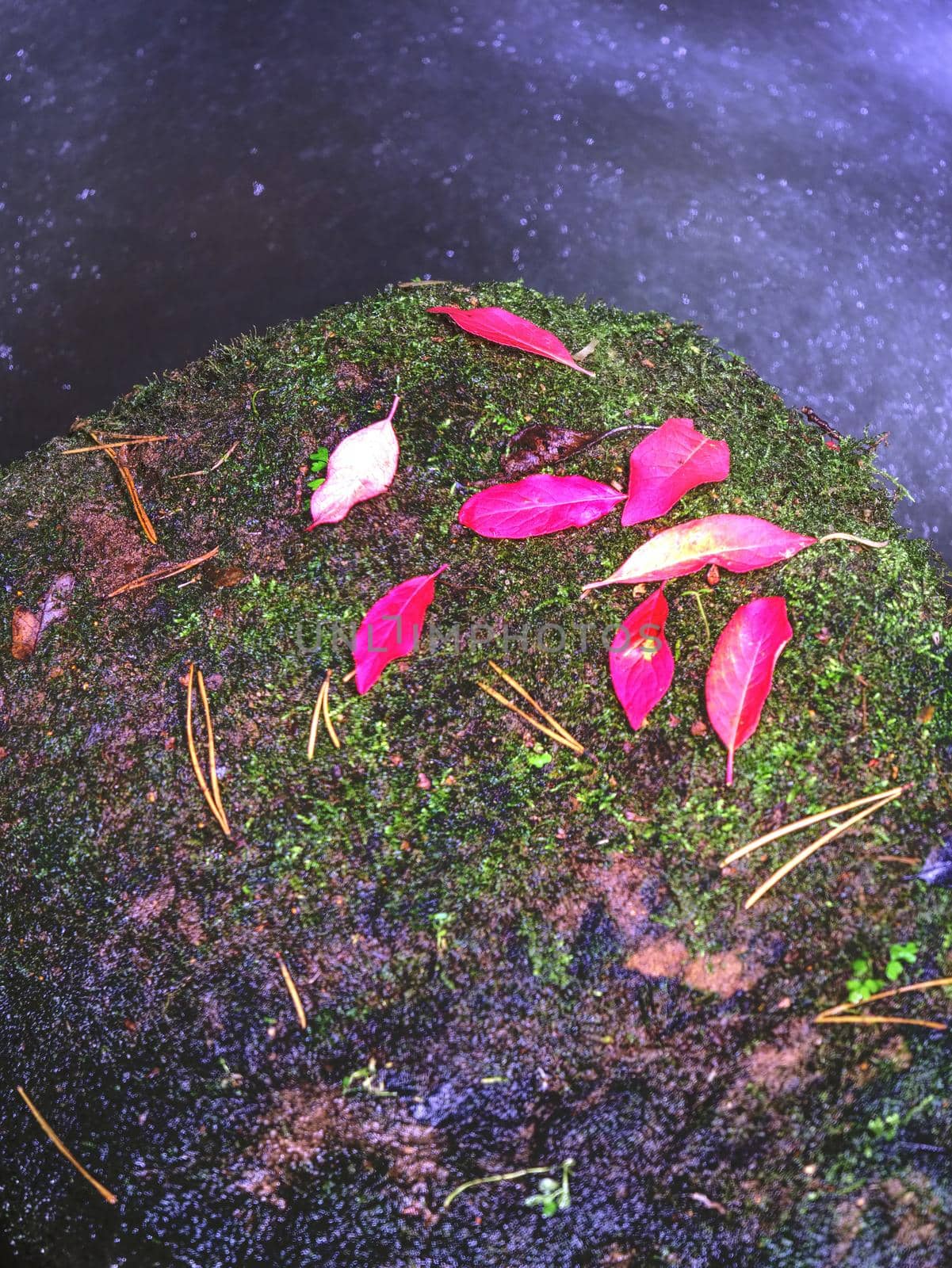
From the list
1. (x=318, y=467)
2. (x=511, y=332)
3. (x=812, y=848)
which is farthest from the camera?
(x=511, y=332)

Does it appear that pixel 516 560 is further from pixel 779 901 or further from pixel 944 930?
pixel 944 930

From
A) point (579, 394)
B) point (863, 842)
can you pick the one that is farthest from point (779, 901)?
point (579, 394)

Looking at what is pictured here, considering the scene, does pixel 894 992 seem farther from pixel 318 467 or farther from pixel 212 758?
pixel 318 467

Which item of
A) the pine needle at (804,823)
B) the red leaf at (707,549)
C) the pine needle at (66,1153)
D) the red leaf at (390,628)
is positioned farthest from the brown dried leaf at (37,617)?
the pine needle at (804,823)

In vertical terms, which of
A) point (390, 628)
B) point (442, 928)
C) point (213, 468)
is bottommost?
point (442, 928)

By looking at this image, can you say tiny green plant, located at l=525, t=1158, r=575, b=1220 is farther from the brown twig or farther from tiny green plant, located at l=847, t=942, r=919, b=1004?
the brown twig

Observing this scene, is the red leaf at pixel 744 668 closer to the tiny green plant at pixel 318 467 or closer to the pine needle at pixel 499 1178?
the pine needle at pixel 499 1178

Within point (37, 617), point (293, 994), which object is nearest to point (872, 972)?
point (293, 994)
